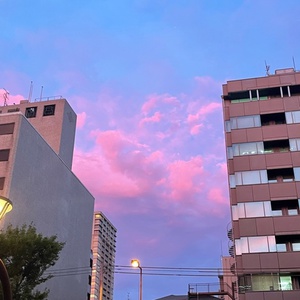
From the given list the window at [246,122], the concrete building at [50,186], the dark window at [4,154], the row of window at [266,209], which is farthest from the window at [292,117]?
the dark window at [4,154]

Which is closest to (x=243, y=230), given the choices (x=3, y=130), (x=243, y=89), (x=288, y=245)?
(x=288, y=245)

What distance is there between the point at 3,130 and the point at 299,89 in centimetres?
3063

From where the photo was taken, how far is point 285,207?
38.7 m

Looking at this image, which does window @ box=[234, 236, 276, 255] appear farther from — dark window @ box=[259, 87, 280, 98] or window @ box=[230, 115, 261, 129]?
dark window @ box=[259, 87, 280, 98]

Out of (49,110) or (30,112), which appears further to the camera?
(30,112)

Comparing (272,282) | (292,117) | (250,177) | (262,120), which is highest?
(262,120)

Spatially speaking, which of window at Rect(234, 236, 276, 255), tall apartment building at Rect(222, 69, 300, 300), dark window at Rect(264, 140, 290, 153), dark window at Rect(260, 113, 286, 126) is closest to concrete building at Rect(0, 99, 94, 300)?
tall apartment building at Rect(222, 69, 300, 300)

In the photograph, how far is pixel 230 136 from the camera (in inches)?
1662

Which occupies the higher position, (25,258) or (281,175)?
(281,175)

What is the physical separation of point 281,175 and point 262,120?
19.5 ft

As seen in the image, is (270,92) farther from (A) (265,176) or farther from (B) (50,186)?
(B) (50,186)

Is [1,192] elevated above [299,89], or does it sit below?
below

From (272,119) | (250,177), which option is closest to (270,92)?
(272,119)

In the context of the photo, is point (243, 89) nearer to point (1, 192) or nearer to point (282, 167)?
point (282, 167)
